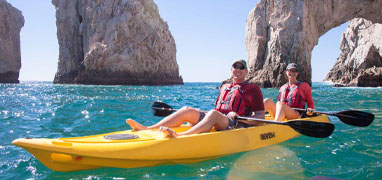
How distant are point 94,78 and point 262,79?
25.2m

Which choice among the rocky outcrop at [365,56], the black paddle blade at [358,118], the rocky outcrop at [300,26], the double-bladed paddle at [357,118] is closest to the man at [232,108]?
the double-bladed paddle at [357,118]

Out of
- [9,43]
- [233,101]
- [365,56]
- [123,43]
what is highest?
[9,43]

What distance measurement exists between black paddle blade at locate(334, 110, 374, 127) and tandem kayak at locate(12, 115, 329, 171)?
2651 mm

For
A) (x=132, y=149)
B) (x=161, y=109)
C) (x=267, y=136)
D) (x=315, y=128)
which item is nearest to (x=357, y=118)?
(x=315, y=128)

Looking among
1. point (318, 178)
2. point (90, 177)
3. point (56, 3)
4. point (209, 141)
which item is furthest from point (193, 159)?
point (56, 3)

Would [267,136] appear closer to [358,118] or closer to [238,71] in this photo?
[238,71]

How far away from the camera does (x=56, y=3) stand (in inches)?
1954

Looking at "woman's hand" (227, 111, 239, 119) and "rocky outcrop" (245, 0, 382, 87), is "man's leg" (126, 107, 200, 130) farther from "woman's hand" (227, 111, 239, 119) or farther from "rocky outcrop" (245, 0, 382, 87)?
"rocky outcrop" (245, 0, 382, 87)

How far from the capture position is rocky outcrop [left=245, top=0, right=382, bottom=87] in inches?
1080

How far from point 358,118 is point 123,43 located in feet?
124

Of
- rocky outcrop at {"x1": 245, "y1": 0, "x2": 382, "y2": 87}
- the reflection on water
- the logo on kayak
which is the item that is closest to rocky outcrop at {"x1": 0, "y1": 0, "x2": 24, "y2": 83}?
rocky outcrop at {"x1": 245, "y1": 0, "x2": 382, "y2": 87}

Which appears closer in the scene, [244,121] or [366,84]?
[244,121]

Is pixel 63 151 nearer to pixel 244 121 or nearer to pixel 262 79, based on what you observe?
pixel 244 121

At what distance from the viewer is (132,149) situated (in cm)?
322
